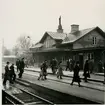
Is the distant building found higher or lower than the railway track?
higher

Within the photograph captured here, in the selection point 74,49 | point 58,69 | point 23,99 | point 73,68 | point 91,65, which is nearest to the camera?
point 23,99

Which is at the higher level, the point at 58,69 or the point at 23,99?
the point at 58,69

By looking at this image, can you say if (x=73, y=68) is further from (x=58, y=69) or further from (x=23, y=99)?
(x=58, y=69)

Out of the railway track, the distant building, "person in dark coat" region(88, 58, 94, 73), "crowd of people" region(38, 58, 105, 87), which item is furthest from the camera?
"person in dark coat" region(88, 58, 94, 73)

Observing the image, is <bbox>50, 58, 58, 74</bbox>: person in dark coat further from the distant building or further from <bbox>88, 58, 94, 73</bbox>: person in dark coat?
<bbox>88, 58, 94, 73</bbox>: person in dark coat

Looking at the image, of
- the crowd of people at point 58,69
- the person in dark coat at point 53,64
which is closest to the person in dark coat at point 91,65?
the crowd of people at point 58,69

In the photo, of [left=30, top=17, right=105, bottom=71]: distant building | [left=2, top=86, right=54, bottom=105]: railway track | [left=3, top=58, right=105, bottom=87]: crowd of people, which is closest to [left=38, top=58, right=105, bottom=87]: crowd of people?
[left=3, top=58, right=105, bottom=87]: crowd of people

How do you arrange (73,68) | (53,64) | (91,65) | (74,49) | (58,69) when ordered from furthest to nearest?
(53,64), (91,65), (58,69), (74,49), (73,68)

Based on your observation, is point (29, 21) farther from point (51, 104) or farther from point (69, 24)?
point (51, 104)

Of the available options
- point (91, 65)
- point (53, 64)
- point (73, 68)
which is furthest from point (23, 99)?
point (53, 64)

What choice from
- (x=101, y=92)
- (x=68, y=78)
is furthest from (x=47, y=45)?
(x=101, y=92)

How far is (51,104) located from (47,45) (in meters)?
6.55

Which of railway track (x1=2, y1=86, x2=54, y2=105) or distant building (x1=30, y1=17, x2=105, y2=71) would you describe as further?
distant building (x1=30, y1=17, x2=105, y2=71)

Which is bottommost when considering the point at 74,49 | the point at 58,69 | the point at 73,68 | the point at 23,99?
the point at 23,99
